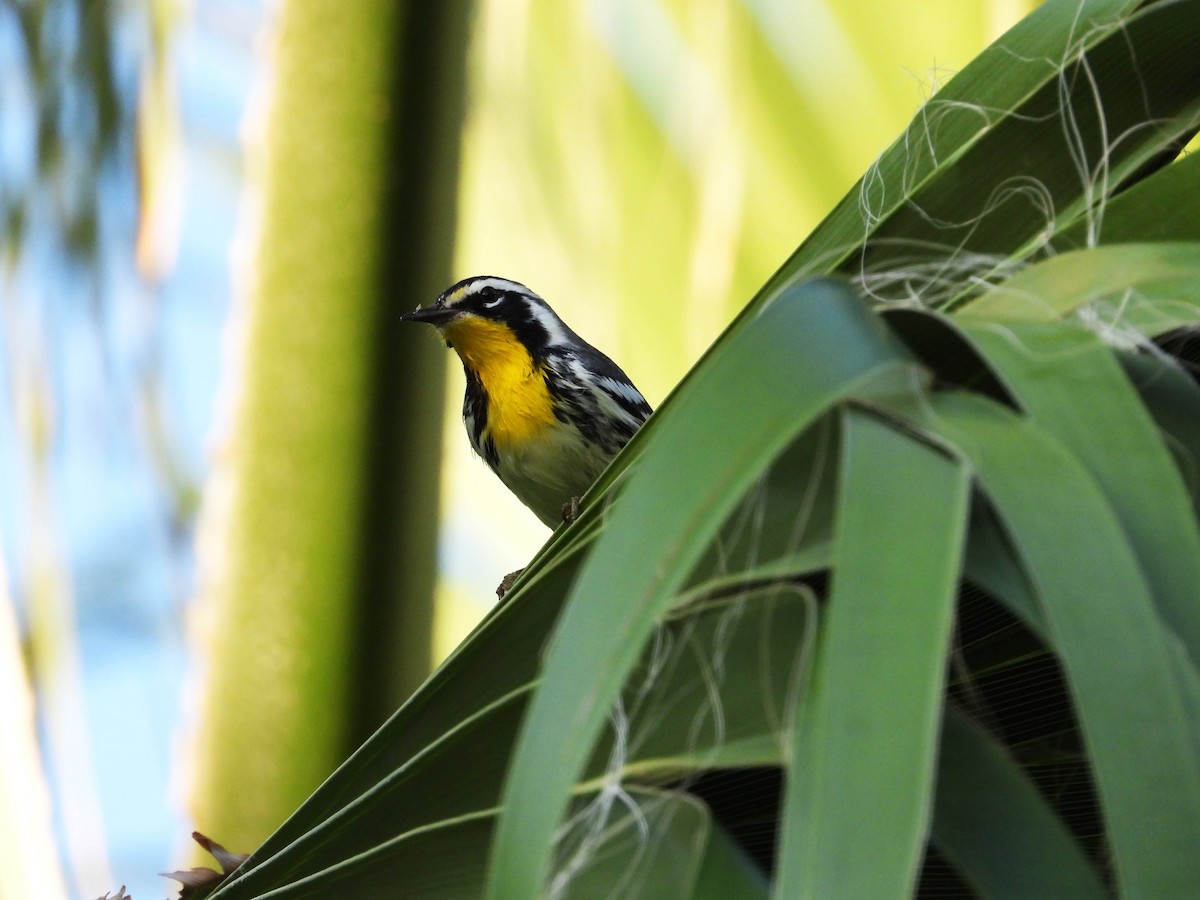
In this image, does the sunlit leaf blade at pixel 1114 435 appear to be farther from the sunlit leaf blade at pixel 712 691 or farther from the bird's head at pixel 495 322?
the bird's head at pixel 495 322

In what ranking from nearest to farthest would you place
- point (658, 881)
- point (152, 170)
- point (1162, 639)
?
1. point (1162, 639)
2. point (658, 881)
3. point (152, 170)

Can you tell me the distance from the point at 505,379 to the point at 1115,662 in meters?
1.43

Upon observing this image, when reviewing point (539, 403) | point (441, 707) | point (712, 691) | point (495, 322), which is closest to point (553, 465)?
point (539, 403)

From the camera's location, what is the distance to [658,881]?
0.31 metres

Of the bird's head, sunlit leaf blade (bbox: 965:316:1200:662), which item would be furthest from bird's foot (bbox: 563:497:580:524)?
sunlit leaf blade (bbox: 965:316:1200:662)

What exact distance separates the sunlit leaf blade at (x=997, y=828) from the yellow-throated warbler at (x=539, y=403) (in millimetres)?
1270

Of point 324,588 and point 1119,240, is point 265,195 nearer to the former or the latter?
point 324,588

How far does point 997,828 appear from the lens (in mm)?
266

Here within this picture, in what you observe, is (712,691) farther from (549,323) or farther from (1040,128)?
(549,323)

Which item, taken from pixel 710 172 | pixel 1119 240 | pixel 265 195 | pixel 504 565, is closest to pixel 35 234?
pixel 265 195

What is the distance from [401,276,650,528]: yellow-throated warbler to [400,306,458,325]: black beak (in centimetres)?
5

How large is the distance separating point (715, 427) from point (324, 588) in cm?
110

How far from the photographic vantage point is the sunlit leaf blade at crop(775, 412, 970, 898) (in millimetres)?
189

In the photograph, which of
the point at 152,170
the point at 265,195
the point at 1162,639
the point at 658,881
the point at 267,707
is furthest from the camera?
the point at 152,170
